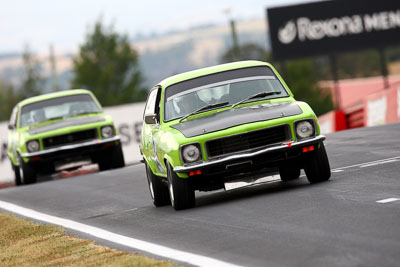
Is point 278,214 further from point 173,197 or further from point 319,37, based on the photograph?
point 319,37

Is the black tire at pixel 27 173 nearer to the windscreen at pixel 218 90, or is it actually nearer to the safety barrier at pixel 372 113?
the safety barrier at pixel 372 113

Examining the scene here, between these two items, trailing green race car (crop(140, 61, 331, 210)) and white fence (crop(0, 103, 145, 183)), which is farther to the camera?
white fence (crop(0, 103, 145, 183))

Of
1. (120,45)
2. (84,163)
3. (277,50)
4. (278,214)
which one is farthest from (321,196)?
(120,45)

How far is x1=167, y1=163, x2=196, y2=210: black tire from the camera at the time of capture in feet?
36.4

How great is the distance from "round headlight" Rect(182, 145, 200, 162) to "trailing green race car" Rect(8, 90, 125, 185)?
1049 cm

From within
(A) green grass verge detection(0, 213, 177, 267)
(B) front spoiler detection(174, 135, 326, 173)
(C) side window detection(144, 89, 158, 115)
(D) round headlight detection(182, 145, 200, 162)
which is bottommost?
(A) green grass verge detection(0, 213, 177, 267)

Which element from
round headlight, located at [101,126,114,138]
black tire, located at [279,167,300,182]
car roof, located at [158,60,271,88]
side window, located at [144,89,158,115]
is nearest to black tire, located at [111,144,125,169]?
round headlight, located at [101,126,114,138]

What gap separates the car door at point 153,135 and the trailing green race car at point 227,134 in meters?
0.02

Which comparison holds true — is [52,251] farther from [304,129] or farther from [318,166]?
[318,166]

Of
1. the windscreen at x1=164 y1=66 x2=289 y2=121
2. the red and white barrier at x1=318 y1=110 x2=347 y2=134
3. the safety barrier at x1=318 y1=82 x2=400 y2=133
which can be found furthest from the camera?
the red and white barrier at x1=318 y1=110 x2=347 y2=134

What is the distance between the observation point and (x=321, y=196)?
33.9 feet

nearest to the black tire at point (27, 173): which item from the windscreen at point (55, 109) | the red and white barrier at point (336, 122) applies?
the windscreen at point (55, 109)

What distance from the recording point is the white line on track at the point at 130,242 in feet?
25.1

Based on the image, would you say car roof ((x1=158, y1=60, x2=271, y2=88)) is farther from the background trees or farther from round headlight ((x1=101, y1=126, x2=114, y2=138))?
the background trees
